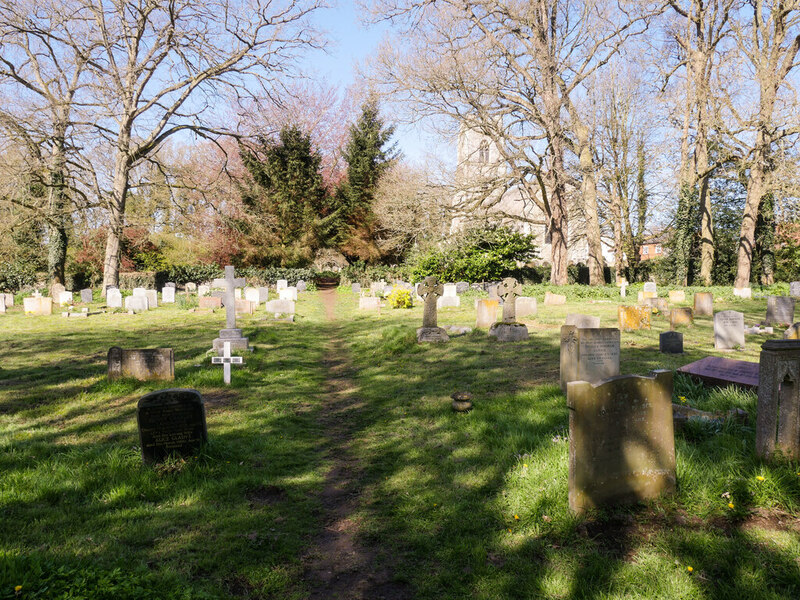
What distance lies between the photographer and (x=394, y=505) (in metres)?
4.60

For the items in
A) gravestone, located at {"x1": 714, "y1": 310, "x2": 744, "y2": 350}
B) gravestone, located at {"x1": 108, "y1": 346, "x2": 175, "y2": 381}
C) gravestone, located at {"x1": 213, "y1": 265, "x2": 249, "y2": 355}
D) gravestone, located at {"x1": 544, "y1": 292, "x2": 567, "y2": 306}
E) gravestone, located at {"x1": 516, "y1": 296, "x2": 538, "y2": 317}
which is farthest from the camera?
gravestone, located at {"x1": 544, "y1": 292, "x2": 567, "y2": 306}

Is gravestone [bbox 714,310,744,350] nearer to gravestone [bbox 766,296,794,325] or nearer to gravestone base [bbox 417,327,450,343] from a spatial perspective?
gravestone [bbox 766,296,794,325]

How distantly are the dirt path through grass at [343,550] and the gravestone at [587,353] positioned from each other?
323 centimetres

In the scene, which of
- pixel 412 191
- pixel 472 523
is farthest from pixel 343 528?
pixel 412 191

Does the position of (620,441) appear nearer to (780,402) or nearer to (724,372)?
(780,402)

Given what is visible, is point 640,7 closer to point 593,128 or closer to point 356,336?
point 593,128

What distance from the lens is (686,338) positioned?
12086 mm

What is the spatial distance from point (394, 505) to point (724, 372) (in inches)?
197

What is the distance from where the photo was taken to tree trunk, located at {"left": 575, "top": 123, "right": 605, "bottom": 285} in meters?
27.5

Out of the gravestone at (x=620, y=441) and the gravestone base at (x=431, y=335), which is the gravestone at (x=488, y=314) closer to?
the gravestone base at (x=431, y=335)

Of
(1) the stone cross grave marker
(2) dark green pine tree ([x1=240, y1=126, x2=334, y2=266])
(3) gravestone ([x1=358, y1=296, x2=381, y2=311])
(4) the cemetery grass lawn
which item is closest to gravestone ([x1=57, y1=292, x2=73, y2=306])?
(3) gravestone ([x1=358, y1=296, x2=381, y2=311])

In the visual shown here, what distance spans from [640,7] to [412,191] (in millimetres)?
13906

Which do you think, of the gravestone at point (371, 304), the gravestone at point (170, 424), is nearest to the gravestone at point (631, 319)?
the gravestone at point (371, 304)

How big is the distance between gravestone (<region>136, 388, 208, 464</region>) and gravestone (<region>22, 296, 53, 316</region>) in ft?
62.6
